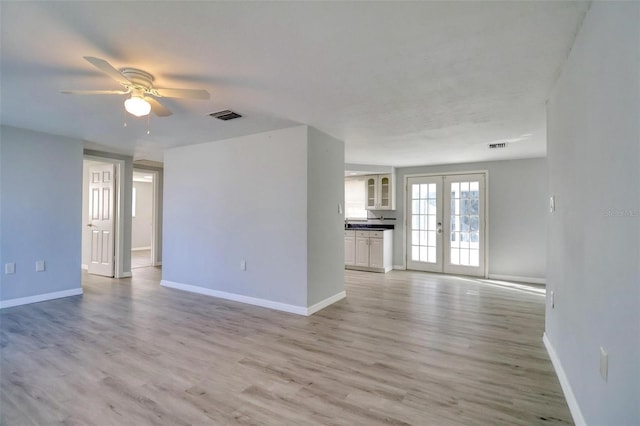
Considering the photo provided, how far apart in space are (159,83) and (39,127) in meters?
2.73

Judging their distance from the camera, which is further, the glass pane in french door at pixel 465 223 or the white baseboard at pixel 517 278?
the glass pane in french door at pixel 465 223

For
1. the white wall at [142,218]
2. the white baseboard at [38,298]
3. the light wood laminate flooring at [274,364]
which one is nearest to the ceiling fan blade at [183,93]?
the light wood laminate flooring at [274,364]

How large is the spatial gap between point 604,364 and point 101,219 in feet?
23.5

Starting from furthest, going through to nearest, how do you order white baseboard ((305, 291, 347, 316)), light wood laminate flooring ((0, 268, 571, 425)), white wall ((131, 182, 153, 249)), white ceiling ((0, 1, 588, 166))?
white wall ((131, 182, 153, 249)) → white baseboard ((305, 291, 347, 316)) → light wood laminate flooring ((0, 268, 571, 425)) → white ceiling ((0, 1, 588, 166))

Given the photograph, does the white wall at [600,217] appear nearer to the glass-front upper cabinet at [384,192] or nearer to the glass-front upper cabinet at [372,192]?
the glass-front upper cabinet at [384,192]

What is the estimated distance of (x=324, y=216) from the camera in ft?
13.5

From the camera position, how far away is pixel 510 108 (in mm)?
3117

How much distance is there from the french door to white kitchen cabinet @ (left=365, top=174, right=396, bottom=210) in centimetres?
39

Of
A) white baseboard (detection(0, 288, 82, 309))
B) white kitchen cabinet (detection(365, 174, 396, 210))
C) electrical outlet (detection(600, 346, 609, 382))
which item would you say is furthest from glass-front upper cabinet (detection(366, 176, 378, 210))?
electrical outlet (detection(600, 346, 609, 382))

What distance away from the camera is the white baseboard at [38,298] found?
399 centimetres

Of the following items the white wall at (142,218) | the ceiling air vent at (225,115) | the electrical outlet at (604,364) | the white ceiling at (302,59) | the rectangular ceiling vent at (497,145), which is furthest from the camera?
the white wall at (142,218)

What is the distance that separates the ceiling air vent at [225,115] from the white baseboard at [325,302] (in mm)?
2371

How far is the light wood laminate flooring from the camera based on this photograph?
192cm

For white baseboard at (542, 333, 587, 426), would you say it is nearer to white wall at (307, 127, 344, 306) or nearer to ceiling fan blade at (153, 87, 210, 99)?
white wall at (307, 127, 344, 306)
